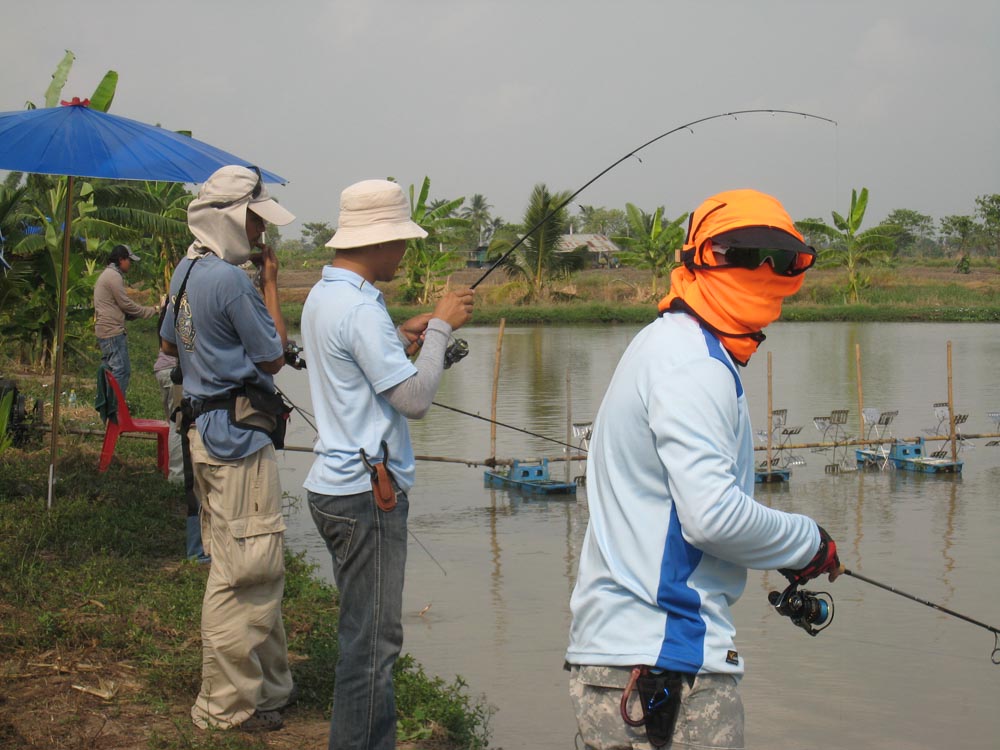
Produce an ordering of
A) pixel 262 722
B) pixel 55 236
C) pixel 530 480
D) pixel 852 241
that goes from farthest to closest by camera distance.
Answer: pixel 852 241
pixel 55 236
pixel 530 480
pixel 262 722

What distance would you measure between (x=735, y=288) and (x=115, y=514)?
4.88 m

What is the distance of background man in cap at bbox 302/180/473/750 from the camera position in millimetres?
2818

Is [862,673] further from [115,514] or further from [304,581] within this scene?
[115,514]

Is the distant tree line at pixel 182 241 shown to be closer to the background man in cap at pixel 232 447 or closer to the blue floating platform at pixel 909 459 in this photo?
the background man in cap at pixel 232 447

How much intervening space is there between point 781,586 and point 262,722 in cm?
550

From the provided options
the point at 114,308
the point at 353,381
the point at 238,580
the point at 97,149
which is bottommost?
the point at 238,580

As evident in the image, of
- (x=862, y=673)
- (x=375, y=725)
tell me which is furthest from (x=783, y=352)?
(x=375, y=725)

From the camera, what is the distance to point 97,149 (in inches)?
202

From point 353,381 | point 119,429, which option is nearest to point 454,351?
point 353,381

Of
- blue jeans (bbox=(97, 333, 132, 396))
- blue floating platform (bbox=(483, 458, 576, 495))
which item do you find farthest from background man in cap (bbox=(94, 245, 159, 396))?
blue floating platform (bbox=(483, 458, 576, 495))

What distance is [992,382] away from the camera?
868 inches

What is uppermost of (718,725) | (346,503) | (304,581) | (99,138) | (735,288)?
(99,138)

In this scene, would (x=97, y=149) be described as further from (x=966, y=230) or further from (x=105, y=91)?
(x=966, y=230)

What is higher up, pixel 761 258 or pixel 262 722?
pixel 761 258
